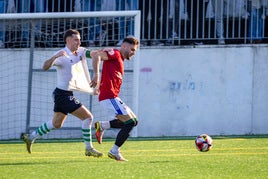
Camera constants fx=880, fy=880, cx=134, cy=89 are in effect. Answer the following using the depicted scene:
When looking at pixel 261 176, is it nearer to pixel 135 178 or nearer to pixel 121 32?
pixel 135 178

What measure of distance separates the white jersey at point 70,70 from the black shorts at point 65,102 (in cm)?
11

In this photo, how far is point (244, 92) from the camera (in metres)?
20.9

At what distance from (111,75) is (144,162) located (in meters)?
1.78

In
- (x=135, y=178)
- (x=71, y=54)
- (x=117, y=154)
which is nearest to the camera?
(x=135, y=178)

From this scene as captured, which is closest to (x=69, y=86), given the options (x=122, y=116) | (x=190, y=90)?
(x=122, y=116)

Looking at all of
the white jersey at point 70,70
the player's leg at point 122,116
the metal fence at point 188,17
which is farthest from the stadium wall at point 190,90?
the player's leg at point 122,116

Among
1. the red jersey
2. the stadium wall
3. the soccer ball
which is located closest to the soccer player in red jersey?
the red jersey

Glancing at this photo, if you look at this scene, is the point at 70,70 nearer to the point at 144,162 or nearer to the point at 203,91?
the point at 144,162

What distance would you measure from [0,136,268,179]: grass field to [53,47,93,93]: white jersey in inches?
42.1

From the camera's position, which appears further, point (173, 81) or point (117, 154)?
point (173, 81)

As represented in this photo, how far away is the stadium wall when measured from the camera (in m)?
20.7

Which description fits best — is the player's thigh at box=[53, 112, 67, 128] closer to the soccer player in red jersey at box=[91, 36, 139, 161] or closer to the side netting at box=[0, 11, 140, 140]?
the soccer player in red jersey at box=[91, 36, 139, 161]

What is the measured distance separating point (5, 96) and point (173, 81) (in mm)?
4004

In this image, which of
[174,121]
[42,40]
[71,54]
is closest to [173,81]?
[174,121]
